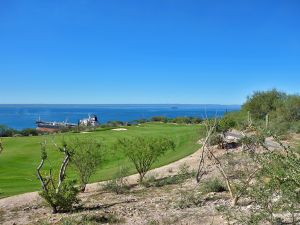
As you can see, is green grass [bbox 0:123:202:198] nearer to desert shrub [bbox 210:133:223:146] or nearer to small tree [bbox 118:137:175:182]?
small tree [bbox 118:137:175:182]

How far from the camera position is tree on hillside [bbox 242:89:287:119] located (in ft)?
192

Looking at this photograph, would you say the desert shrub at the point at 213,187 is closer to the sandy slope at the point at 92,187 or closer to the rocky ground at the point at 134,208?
the rocky ground at the point at 134,208

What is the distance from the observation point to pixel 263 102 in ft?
198

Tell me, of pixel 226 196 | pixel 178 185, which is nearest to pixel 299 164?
pixel 226 196

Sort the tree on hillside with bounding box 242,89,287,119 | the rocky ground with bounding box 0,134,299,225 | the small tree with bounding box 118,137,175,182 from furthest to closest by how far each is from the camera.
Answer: the tree on hillside with bounding box 242,89,287,119
the small tree with bounding box 118,137,175,182
the rocky ground with bounding box 0,134,299,225

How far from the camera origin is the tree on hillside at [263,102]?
5859 cm

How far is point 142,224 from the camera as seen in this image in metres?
13.3

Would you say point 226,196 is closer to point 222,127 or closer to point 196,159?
point 196,159

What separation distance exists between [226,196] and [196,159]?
1389cm

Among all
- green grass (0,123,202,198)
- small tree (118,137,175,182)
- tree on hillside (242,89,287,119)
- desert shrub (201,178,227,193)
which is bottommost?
green grass (0,123,202,198)

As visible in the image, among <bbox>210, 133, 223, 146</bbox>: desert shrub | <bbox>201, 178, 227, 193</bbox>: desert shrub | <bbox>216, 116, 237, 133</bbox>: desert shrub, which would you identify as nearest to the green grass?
<bbox>210, 133, 223, 146</bbox>: desert shrub

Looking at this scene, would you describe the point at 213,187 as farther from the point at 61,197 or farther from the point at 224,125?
the point at 224,125

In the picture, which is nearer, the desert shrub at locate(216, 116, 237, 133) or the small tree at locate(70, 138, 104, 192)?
the small tree at locate(70, 138, 104, 192)

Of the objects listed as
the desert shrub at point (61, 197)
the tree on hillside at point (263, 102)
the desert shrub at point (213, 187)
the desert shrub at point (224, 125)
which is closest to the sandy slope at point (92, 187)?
the desert shrub at point (224, 125)
